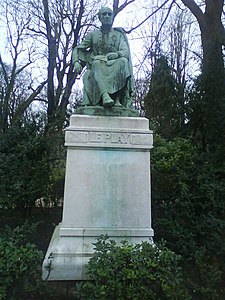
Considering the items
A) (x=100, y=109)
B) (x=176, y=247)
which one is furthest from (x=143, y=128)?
(x=176, y=247)

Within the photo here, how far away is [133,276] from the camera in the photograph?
330cm

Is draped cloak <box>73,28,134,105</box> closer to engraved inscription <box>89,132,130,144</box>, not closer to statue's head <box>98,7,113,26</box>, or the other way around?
statue's head <box>98,7,113,26</box>

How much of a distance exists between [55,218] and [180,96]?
14.1 feet

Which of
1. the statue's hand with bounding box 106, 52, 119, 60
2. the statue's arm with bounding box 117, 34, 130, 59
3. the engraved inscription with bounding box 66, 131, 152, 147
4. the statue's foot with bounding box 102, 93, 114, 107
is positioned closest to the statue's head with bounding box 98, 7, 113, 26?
the statue's arm with bounding box 117, 34, 130, 59

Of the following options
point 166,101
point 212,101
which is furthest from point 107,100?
point 166,101

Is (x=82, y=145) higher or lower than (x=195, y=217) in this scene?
higher

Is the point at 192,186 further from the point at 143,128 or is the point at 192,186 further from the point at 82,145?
the point at 82,145

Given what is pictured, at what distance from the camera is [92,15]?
1563cm

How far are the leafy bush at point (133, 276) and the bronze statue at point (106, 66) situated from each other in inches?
79.0

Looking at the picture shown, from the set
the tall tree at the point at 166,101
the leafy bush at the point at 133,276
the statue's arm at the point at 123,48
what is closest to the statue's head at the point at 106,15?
the statue's arm at the point at 123,48

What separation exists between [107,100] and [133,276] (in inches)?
87.8

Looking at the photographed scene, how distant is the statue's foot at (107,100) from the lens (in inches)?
177

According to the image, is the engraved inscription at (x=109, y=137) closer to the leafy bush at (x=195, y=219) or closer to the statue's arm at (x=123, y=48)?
the statue's arm at (x=123, y=48)

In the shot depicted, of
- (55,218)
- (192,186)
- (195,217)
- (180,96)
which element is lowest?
(55,218)
